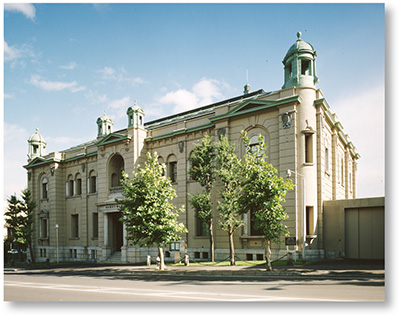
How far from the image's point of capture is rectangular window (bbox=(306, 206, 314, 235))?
27656 mm

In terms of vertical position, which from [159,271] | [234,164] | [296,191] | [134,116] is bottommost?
[159,271]

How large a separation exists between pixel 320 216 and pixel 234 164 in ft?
26.2

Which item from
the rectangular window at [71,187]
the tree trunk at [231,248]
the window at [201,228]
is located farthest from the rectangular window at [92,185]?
the tree trunk at [231,248]

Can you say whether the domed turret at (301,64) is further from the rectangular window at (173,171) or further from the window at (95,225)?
the window at (95,225)

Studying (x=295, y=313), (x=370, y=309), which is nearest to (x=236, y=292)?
(x=295, y=313)

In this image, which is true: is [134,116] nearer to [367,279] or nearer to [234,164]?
[234,164]

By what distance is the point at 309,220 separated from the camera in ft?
91.7

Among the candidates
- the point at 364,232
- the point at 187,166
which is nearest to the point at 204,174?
the point at 187,166

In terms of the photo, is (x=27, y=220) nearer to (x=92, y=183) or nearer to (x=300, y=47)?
(x=92, y=183)

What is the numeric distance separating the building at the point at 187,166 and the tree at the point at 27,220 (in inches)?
79.8

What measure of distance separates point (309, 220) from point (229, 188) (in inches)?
264

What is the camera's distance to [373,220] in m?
26.2

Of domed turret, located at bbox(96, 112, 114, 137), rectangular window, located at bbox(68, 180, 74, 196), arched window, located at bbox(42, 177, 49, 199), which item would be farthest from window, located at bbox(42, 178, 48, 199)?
domed turret, located at bbox(96, 112, 114, 137)

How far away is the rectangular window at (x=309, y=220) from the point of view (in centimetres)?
2766
